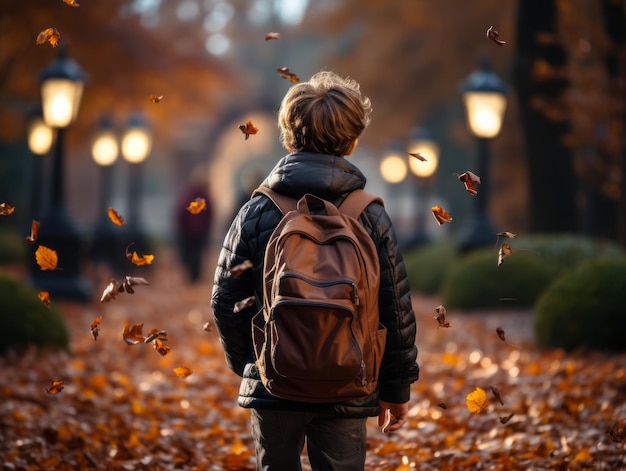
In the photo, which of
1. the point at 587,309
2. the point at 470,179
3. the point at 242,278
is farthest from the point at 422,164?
the point at 242,278

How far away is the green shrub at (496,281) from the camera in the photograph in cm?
1235

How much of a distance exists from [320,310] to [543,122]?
39.4 feet

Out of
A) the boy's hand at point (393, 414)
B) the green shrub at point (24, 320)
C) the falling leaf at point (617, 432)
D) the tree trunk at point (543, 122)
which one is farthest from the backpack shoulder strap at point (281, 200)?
the tree trunk at point (543, 122)

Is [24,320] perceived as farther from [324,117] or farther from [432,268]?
[432,268]

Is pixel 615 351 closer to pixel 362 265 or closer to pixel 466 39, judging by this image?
pixel 362 265

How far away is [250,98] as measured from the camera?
40344mm

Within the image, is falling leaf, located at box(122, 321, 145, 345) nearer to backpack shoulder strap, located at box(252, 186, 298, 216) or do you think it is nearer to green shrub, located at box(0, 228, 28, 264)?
backpack shoulder strap, located at box(252, 186, 298, 216)

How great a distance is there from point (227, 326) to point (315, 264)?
585 millimetres

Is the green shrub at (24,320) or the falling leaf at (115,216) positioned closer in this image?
the falling leaf at (115,216)

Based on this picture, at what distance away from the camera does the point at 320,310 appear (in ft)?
9.68

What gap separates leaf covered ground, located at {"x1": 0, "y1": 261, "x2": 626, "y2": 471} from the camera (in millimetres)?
5191

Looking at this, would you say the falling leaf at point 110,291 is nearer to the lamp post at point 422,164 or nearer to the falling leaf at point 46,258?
the falling leaf at point 46,258

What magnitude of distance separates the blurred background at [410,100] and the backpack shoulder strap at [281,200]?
122 cm

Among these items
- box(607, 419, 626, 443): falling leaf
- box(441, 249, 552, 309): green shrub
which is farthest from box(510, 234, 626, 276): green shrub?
box(607, 419, 626, 443): falling leaf
